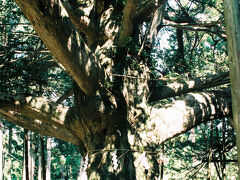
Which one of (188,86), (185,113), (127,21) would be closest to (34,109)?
(127,21)

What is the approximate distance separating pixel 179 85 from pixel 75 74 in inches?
82.7

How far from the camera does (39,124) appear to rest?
5.32 m

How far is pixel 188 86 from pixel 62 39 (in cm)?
258

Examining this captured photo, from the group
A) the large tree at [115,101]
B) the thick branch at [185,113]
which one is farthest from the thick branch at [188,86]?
the thick branch at [185,113]

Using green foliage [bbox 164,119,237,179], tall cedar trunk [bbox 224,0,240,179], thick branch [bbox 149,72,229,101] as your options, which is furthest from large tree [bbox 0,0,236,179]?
tall cedar trunk [bbox 224,0,240,179]

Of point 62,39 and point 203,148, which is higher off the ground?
point 62,39

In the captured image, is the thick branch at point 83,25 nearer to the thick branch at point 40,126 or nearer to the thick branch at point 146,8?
the thick branch at point 146,8

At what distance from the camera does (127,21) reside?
4.52 m

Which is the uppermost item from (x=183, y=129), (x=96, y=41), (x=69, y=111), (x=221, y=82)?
(x=96, y=41)

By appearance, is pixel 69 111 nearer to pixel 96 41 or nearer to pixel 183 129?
pixel 96 41

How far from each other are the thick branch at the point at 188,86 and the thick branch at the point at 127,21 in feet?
3.70

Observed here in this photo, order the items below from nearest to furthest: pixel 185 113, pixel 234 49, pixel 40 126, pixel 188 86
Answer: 1. pixel 234 49
2. pixel 185 113
3. pixel 188 86
4. pixel 40 126

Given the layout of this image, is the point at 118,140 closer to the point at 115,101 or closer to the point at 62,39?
the point at 115,101

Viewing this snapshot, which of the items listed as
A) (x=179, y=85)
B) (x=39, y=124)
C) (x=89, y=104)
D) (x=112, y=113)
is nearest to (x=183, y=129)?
(x=179, y=85)
